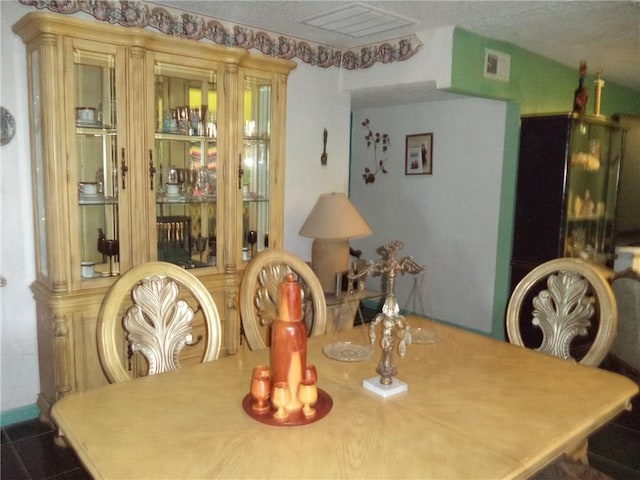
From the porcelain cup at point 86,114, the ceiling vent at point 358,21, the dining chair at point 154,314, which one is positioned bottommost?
the dining chair at point 154,314

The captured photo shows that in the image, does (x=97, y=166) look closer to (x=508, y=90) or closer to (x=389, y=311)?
(x=389, y=311)

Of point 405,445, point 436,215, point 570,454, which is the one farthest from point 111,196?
point 436,215

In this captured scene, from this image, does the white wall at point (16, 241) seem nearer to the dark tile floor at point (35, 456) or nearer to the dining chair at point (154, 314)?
the dark tile floor at point (35, 456)

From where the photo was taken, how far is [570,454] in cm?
162

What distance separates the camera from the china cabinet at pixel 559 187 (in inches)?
142

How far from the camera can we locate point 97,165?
8.55 feet

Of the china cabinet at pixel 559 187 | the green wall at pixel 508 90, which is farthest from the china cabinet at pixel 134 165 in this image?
the china cabinet at pixel 559 187

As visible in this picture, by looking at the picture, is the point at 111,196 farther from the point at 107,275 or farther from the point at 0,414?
the point at 0,414

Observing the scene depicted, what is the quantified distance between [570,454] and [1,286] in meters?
2.55

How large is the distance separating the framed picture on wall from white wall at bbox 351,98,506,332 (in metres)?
0.05

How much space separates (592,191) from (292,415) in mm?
3543

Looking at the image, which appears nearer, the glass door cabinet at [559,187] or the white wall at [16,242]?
the white wall at [16,242]

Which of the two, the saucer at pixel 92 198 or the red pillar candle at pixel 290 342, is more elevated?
the saucer at pixel 92 198

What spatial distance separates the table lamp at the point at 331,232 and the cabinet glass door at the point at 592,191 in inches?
62.9
